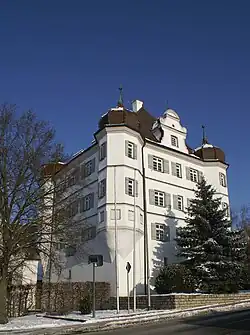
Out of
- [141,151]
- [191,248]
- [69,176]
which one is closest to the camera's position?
[69,176]

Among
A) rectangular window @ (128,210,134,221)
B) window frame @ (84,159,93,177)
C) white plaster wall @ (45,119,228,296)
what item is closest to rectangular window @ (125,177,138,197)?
white plaster wall @ (45,119,228,296)

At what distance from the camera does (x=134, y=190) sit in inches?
1268

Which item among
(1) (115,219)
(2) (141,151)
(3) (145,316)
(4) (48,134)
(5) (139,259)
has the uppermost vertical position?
(2) (141,151)

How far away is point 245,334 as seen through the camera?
12375 millimetres

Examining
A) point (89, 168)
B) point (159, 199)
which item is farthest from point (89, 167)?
point (159, 199)

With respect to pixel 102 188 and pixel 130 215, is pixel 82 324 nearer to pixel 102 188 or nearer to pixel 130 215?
pixel 130 215

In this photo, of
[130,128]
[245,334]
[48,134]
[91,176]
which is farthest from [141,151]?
[245,334]

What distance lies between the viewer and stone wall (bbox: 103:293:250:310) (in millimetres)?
23203

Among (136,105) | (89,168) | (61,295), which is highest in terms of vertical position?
(136,105)

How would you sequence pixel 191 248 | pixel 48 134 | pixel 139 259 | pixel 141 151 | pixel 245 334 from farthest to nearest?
pixel 141 151 → pixel 139 259 → pixel 191 248 → pixel 48 134 → pixel 245 334

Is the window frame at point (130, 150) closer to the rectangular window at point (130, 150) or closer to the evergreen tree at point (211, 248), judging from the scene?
the rectangular window at point (130, 150)

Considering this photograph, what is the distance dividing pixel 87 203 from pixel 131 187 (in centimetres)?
552

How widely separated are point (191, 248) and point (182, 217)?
26.1ft

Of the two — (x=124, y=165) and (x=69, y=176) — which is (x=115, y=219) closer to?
(x=124, y=165)
